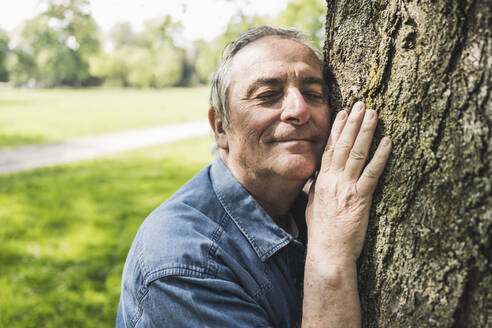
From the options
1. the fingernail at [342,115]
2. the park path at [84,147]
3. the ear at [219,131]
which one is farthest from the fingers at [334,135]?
the park path at [84,147]

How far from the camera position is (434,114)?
1217 millimetres

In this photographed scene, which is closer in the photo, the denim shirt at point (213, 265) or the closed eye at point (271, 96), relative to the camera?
the denim shirt at point (213, 265)

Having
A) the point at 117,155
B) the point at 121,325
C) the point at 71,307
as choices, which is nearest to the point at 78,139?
the point at 117,155

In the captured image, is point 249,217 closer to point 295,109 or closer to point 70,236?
point 295,109

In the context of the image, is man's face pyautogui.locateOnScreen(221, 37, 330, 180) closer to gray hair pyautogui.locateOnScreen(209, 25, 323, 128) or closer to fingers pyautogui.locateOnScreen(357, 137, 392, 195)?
gray hair pyautogui.locateOnScreen(209, 25, 323, 128)

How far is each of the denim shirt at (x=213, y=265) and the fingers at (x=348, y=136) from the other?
0.45 metres

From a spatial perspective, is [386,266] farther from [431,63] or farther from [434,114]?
[431,63]

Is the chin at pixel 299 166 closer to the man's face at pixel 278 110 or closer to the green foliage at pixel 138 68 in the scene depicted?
the man's face at pixel 278 110

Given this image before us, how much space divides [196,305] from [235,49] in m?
1.23

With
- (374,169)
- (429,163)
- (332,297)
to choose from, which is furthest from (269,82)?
(332,297)

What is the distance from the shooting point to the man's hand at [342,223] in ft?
4.53

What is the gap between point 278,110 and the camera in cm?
167

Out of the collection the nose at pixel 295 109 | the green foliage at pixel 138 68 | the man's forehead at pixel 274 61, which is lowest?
the green foliage at pixel 138 68

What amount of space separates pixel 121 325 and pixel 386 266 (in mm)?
1209
